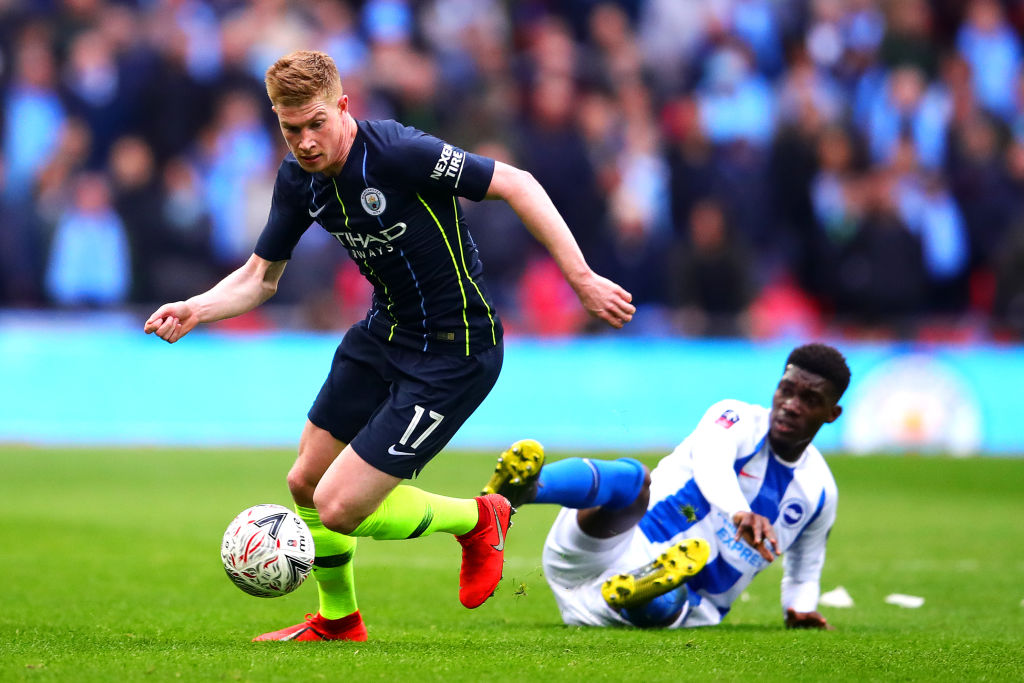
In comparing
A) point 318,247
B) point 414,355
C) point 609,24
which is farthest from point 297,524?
point 609,24

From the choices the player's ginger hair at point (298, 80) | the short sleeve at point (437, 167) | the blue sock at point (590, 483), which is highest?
the player's ginger hair at point (298, 80)

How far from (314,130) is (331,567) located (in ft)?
6.28

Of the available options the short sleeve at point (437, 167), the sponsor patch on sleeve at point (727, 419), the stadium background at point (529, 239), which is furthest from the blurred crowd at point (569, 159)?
the short sleeve at point (437, 167)

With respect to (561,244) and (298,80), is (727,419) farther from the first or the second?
(298,80)

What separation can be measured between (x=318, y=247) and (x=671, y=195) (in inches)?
159

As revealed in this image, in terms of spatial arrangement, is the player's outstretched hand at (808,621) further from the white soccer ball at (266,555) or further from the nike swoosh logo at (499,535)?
the white soccer ball at (266,555)

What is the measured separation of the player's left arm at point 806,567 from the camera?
641 cm

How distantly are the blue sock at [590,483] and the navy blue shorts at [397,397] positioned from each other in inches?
22.8

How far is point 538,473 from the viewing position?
6035 mm

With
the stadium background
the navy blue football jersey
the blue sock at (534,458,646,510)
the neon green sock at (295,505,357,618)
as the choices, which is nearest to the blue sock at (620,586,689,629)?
the blue sock at (534,458,646,510)

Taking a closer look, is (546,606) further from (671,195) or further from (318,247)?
(671,195)

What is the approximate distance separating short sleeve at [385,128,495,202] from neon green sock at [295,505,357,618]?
1.56 meters

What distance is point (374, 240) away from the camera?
5.47m

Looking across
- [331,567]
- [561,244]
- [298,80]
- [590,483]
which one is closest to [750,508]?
[590,483]
